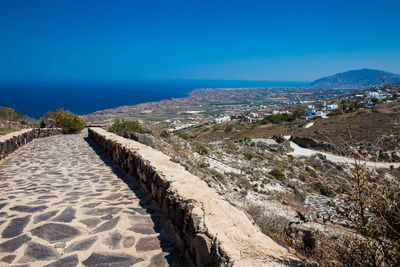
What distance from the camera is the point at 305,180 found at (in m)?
13.3

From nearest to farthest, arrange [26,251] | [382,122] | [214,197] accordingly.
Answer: [26,251]
[214,197]
[382,122]

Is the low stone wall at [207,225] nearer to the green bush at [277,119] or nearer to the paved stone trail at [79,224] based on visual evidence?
the paved stone trail at [79,224]

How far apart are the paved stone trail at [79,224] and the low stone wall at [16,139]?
268 centimetres

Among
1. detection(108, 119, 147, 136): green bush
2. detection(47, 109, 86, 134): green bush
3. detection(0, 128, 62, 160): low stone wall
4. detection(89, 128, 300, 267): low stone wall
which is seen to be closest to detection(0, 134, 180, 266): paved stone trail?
detection(89, 128, 300, 267): low stone wall

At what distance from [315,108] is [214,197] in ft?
210

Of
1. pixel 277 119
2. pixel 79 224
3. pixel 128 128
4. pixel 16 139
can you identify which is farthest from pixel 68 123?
pixel 277 119

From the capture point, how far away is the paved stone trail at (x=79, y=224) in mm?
2461

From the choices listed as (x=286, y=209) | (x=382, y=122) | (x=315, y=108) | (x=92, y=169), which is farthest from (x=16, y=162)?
(x=315, y=108)

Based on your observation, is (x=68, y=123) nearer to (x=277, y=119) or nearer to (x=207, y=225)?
(x=207, y=225)

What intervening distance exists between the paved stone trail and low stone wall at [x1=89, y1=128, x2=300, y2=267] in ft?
1.10

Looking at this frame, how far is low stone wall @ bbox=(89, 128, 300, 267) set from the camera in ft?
5.92

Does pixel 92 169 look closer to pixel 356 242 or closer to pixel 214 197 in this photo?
pixel 214 197

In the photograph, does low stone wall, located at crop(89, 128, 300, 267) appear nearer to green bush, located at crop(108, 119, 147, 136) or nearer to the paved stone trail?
the paved stone trail

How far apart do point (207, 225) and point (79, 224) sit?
189 cm
